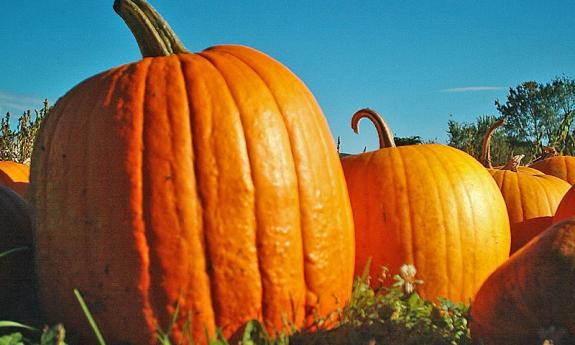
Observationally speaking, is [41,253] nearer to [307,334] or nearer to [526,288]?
[307,334]

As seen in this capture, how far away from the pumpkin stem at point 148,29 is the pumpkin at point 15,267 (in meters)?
0.91

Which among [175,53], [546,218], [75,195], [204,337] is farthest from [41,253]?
[546,218]

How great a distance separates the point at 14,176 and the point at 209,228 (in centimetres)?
337

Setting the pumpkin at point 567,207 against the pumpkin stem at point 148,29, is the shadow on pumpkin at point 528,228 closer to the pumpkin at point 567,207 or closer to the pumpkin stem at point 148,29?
the pumpkin at point 567,207

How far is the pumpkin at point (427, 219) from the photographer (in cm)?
310

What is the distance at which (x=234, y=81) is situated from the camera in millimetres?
2234

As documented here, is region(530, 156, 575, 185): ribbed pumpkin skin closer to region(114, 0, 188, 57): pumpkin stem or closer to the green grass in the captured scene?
the green grass

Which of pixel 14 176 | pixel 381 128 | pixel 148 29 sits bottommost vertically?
pixel 14 176

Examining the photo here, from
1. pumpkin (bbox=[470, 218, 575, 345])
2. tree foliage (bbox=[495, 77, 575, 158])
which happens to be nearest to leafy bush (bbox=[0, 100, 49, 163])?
pumpkin (bbox=[470, 218, 575, 345])

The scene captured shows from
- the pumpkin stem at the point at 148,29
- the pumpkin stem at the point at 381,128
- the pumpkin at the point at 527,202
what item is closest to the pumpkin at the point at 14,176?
the pumpkin stem at the point at 148,29

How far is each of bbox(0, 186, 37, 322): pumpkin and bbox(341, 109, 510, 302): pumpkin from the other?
1.53m

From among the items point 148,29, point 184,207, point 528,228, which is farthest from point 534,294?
point 528,228

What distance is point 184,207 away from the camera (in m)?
2.03

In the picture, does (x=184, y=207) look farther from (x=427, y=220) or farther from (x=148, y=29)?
(x=427, y=220)
